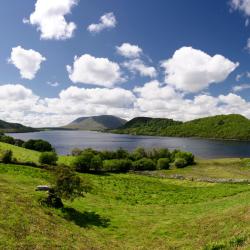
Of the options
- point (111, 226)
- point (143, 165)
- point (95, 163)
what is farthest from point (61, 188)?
point (143, 165)

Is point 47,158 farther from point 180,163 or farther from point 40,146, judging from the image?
point 180,163

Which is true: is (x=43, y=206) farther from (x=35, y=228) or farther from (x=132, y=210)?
(x=132, y=210)

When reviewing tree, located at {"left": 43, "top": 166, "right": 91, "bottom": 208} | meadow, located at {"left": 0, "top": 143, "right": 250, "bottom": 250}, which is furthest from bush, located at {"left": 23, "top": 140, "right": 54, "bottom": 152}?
tree, located at {"left": 43, "top": 166, "right": 91, "bottom": 208}

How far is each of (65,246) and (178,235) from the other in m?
11.2

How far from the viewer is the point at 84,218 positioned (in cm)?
3272

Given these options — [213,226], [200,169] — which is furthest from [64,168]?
[200,169]

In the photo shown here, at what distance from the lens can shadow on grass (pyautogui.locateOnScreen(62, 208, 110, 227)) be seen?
102 feet

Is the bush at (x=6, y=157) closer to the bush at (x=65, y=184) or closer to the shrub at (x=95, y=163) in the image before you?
the shrub at (x=95, y=163)

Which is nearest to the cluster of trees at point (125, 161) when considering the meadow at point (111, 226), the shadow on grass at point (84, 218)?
the meadow at point (111, 226)

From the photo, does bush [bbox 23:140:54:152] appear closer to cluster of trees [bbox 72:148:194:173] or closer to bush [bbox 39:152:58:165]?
cluster of trees [bbox 72:148:194:173]

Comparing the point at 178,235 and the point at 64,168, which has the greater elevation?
the point at 64,168

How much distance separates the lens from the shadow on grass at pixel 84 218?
3103 centimetres

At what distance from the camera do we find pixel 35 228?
24.2 meters

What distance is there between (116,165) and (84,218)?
274ft
